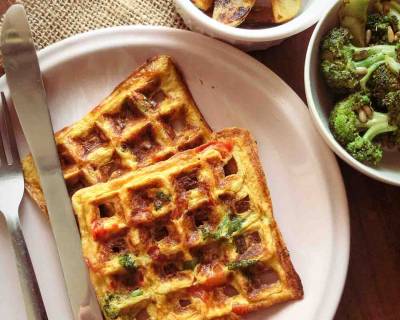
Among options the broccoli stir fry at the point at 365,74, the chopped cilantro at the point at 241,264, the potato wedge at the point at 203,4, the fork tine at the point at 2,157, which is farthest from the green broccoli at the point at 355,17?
the fork tine at the point at 2,157

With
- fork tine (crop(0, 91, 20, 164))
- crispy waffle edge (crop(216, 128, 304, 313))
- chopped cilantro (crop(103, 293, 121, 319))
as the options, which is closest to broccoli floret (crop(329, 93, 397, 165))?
crispy waffle edge (crop(216, 128, 304, 313))

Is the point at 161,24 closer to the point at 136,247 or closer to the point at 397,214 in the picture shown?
the point at 136,247

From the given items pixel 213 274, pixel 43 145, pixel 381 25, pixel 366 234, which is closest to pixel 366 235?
pixel 366 234

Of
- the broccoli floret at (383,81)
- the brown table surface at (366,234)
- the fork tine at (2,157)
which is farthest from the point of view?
the brown table surface at (366,234)

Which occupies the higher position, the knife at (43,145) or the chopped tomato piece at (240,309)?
the knife at (43,145)

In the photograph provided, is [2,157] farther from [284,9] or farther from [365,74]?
[365,74]

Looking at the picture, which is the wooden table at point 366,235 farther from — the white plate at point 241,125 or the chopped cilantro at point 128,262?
the chopped cilantro at point 128,262

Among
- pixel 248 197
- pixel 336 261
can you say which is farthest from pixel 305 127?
pixel 336 261
